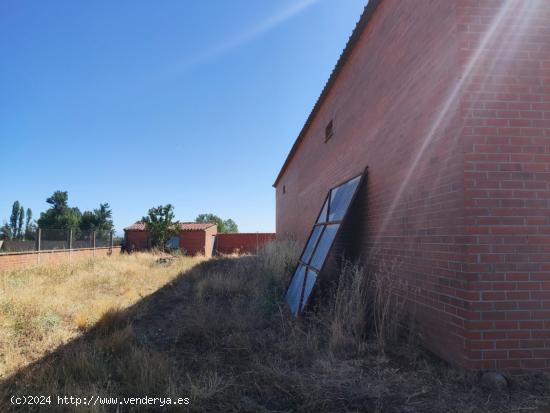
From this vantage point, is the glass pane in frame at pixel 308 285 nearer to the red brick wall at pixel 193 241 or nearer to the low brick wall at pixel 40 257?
the low brick wall at pixel 40 257

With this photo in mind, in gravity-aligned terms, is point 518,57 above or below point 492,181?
above

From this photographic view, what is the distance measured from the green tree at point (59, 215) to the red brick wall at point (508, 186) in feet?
161

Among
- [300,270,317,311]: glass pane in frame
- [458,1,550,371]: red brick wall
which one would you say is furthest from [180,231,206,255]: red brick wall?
[458,1,550,371]: red brick wall

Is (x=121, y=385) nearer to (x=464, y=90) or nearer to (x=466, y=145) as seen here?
(x=466, y=145)

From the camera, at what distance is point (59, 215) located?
44.2 m

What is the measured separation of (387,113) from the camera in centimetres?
467

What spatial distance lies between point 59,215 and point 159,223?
3051 cm

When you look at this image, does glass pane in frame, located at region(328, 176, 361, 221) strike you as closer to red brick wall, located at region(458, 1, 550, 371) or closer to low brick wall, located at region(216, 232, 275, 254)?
red brick wall, located at region(458, 1, 550, 371)

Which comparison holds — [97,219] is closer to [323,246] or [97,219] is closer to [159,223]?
[159,223]

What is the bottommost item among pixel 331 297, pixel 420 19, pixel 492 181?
pixel 331 297

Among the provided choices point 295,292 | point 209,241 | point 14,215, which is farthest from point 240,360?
point 14,215

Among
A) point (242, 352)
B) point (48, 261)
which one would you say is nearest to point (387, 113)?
point (242, 352)

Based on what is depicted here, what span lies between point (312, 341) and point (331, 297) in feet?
4.79

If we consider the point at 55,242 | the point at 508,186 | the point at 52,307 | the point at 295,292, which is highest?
the point at 508,186
